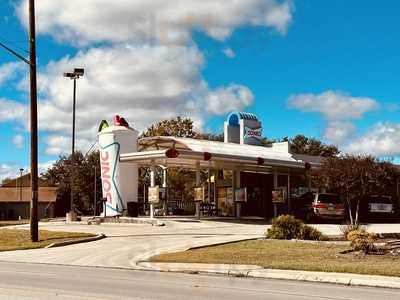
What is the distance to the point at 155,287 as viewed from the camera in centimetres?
1218

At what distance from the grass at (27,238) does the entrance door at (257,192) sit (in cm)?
1961

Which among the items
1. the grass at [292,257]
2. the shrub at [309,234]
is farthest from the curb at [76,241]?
the shrub at [309,234]

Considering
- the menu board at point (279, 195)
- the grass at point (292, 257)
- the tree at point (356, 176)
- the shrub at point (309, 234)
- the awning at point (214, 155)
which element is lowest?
the grass at point (292, 257)

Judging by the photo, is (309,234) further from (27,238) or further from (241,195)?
(241,195)

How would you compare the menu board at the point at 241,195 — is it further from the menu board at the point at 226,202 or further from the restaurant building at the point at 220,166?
the menu board at the point at 226,202

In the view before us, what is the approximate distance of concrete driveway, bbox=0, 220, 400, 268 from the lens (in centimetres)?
1884

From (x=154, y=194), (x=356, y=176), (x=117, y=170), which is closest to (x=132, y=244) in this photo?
(x=154, y=194)

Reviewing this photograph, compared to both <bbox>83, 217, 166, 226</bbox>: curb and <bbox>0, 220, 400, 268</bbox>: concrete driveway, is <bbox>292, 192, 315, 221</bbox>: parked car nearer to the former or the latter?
<bbox>0, 220, 400, 268</bbox>: concrete driveway

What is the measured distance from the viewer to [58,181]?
246 ft

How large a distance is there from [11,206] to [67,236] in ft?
166

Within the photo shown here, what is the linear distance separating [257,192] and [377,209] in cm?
955

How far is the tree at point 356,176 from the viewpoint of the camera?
30.0 m

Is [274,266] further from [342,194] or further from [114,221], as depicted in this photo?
[114,221]

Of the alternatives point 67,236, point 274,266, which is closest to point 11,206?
point 67,236
